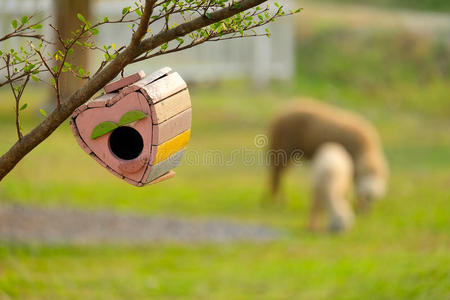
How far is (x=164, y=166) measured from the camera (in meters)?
2.56

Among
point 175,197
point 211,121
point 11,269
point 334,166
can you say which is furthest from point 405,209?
point 211,121

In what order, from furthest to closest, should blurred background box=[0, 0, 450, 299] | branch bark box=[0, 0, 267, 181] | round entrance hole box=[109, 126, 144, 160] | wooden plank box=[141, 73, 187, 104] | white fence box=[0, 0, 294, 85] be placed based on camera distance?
white fence box=[0, 0, 294, 85], blurred background box=[0, 0, 450, 299], round entrance hole box=[109, 126, 144, 160], wooden plank box=[141, 73, 187, 104], branch bark box=[0, 0, 267, 181]

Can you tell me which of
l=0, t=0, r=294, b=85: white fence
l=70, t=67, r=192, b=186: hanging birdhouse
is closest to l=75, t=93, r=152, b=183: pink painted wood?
l=70, t=67, r=192, b=186: hanging birdhouse

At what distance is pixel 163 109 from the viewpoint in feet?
8.06

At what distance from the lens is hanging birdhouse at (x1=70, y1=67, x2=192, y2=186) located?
242 cm

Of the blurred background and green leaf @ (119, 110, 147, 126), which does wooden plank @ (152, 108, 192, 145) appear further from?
the blurred background

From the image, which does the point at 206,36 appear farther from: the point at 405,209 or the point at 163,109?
the point at 405,209

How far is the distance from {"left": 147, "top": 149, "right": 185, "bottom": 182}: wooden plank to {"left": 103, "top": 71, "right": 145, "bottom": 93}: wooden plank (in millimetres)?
296

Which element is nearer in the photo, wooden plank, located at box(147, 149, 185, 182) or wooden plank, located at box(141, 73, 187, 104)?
wooden plank, located at box(141, 73, 187, 104)

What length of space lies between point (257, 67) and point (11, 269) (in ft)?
52.4

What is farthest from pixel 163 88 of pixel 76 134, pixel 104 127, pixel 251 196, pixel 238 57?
pixel 238 57

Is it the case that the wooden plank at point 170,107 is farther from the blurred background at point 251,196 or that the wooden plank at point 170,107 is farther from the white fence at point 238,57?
the white fence at point 238,57

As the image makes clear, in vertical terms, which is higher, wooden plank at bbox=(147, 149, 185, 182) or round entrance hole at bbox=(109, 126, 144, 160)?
round entrance hole at bbox=(109, 126, 144, 160)

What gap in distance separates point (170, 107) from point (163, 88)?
82mm
